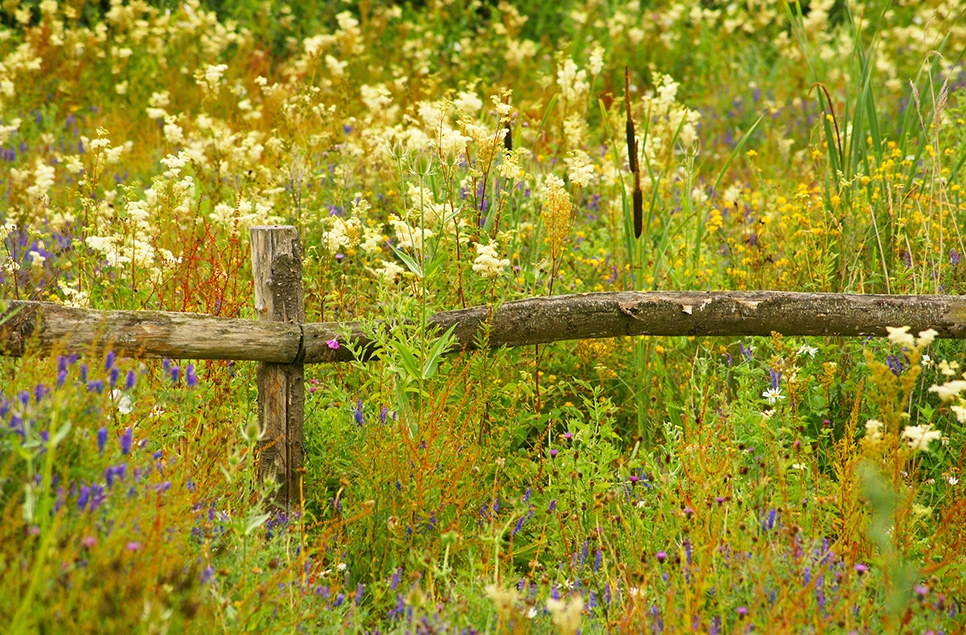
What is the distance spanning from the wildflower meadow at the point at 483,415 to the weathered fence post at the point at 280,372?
0.20ft

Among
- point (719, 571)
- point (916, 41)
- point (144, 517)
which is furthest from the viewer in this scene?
point (916, 41)

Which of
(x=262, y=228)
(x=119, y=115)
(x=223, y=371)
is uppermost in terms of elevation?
(x=119, y=115)

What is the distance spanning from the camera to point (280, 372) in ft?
10.6

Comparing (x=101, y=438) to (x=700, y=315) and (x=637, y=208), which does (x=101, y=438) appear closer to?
(x=700, y=315)

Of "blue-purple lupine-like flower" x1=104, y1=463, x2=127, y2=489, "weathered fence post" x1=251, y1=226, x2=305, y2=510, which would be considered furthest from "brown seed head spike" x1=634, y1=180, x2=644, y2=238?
"blue-purple lupine-like flower" x1=104, y1=463, x2=127, y2=489

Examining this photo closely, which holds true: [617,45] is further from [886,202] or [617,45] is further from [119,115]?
[886,202]

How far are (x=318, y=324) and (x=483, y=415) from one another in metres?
0.70

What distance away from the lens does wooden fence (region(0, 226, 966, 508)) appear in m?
2.93

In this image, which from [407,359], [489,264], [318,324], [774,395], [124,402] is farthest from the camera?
[774,395]

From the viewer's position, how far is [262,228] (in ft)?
10.6

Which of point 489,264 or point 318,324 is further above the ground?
point 489,264

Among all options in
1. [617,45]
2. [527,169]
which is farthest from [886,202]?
[617,45]

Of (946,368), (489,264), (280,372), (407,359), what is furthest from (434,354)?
(946,368)

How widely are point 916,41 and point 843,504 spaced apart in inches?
306
